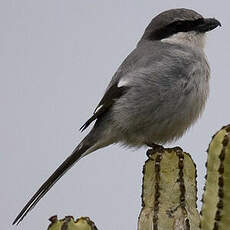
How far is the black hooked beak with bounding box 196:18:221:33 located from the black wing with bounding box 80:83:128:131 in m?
0.95

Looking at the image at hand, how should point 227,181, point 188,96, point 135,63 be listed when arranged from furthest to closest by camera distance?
point 135,63, point 188,96, point 227,181

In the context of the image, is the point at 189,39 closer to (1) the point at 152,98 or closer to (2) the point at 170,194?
(1) the point at 152,98

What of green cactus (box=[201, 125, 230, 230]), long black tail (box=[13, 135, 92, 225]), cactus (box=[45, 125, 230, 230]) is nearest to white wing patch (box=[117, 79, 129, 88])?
long black tail (box=[13, 135, 92, 225])

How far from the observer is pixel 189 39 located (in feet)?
17.0

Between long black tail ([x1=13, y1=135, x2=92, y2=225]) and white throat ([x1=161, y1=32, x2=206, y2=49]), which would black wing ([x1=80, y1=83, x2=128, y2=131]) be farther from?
white throat ([x1=161, y1=32, x2=206, y2=49])

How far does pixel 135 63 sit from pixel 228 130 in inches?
98.8

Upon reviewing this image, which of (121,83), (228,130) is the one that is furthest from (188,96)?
(228,130)

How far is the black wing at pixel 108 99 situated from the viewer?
4.80 metres

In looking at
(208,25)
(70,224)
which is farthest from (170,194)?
(208,25)

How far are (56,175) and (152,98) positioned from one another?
963mm

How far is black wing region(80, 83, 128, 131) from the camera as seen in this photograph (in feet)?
15.8

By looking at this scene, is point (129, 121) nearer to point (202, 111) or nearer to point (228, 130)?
point (202, 111)

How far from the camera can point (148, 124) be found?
15.5ft

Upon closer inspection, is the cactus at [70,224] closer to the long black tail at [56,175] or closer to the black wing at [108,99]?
the long black tail at [56,175]
